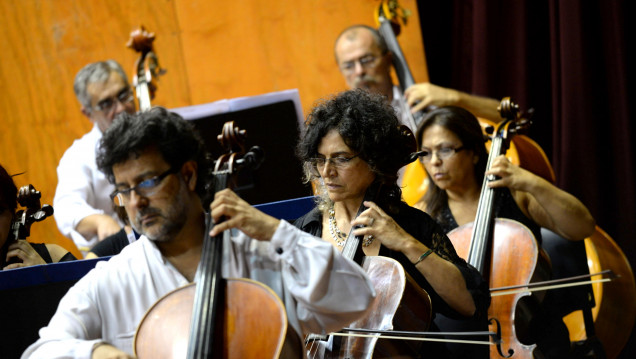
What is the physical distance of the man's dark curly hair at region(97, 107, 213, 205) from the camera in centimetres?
174

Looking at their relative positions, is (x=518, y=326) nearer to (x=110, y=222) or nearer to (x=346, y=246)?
(x=346, y=246)

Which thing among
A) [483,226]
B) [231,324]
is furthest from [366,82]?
[231,324]

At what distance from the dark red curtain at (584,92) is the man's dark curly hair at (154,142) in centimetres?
201

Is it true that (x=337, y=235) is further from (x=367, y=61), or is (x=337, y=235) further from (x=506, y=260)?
(x=367, y=61)

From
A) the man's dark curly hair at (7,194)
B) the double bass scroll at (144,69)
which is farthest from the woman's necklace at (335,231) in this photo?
the double bass scroll at (144,69)

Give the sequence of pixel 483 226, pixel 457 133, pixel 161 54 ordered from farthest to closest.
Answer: pixel 161 54 → pixel 457 133 → pixel 483 226

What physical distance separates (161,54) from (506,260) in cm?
248

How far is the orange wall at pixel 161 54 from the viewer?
421cm

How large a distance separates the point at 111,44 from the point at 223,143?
8.63 feet

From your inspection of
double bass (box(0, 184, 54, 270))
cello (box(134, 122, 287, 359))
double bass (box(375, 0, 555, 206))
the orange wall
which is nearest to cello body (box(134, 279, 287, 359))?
cello (box(134, 122, 287, 359))

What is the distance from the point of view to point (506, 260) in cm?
241

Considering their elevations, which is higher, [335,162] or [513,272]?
[335,162]

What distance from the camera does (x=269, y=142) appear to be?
2928 mm

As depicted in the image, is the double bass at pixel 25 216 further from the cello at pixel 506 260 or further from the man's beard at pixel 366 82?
the man's beard at pixel 366 82
